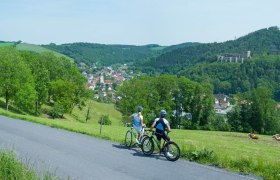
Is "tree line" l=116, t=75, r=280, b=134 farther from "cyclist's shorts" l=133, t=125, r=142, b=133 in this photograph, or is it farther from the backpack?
the backpack

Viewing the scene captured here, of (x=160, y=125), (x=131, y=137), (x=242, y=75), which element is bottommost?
(x=131, y=137)

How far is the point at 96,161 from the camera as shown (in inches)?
588

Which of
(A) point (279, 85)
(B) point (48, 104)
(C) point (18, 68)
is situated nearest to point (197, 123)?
(B) point (48, 104)

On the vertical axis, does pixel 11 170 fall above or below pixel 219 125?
above

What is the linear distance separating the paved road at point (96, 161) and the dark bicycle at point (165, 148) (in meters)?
0.27

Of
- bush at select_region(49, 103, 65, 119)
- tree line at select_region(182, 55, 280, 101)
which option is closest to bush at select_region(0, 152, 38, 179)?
bush at select_region(49, 103, 65, 119)

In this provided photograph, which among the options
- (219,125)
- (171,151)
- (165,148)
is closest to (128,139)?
(165,148)

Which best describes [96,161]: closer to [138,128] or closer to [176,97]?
[138,128]

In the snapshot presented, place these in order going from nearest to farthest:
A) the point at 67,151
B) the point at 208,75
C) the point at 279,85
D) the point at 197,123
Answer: the point at 67,151, the point at 197,123, the point at 279,85, the point at 208,75

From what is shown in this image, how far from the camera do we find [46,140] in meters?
20.0

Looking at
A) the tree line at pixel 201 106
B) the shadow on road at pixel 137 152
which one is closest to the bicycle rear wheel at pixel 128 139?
the shadow on road at pixel 137 152

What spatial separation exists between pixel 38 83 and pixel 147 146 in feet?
174

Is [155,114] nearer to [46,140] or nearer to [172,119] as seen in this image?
[172,119]

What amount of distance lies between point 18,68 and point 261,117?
49.7 meters
